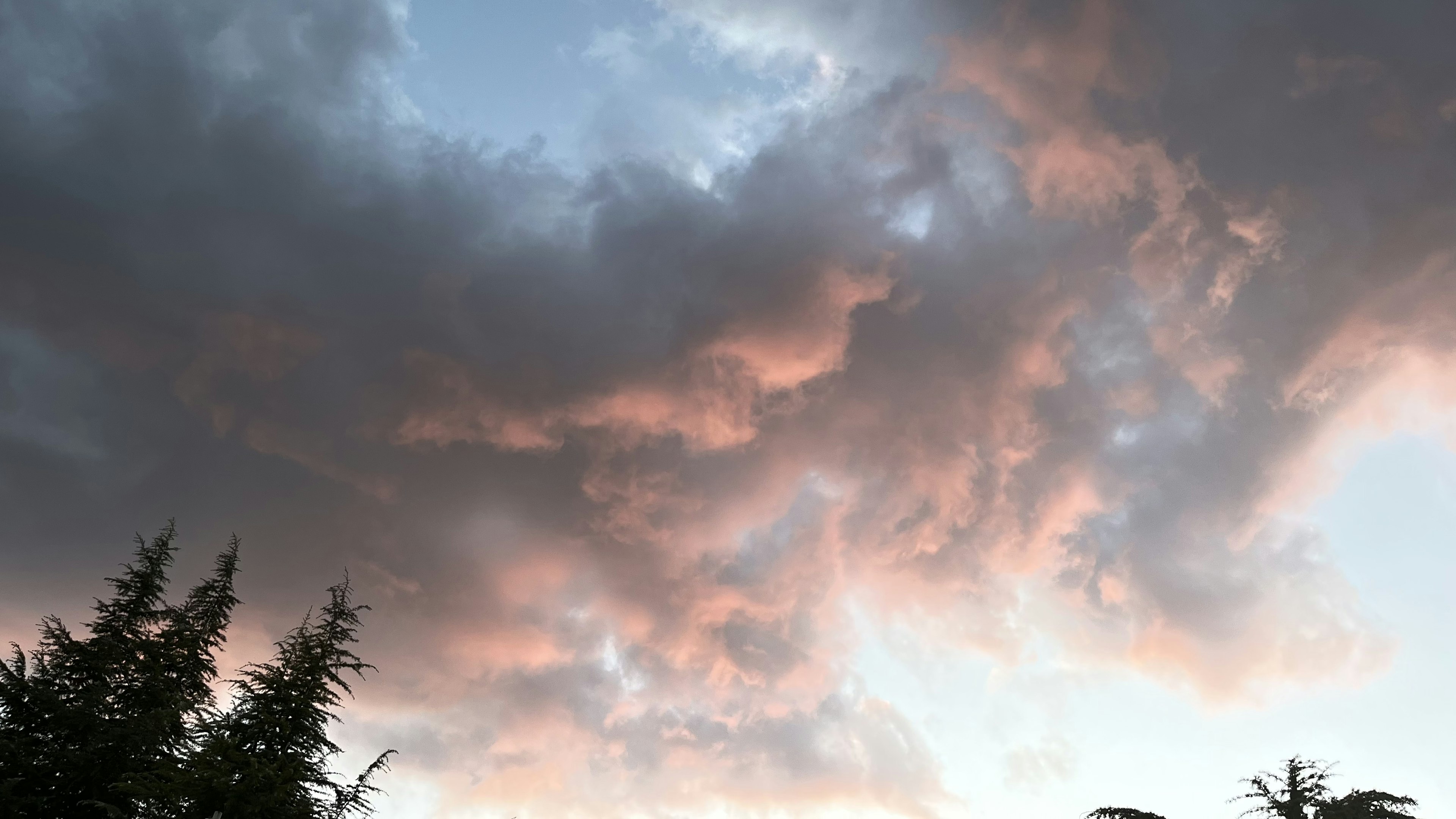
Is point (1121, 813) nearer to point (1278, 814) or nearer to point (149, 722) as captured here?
point (1278, 814)

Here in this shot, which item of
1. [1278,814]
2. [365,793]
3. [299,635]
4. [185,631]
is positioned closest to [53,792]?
[185,631]

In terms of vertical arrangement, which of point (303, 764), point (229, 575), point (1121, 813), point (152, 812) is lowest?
point (152, 812)

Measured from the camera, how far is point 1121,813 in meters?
31.8

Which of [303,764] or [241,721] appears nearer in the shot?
[303,764]

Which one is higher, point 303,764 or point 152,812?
point 303,764

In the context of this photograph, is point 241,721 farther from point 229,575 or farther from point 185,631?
point 229,575

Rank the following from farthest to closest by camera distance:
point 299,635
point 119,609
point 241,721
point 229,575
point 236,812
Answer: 1. point 229,575
2. point 119,609
3. point 299,635
4. point 241,721
5. point 236,812

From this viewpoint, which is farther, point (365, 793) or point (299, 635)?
point (299, 635)

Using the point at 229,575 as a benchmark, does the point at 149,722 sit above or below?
below

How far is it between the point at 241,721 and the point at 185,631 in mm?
8335

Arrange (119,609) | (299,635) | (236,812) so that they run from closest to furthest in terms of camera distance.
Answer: (236,812)
(299,635)
(119,609)

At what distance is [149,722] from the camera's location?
2959 cm

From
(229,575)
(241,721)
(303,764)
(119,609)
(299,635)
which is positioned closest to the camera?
(303,764)

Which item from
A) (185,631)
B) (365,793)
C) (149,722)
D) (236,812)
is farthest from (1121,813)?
(185,631)
